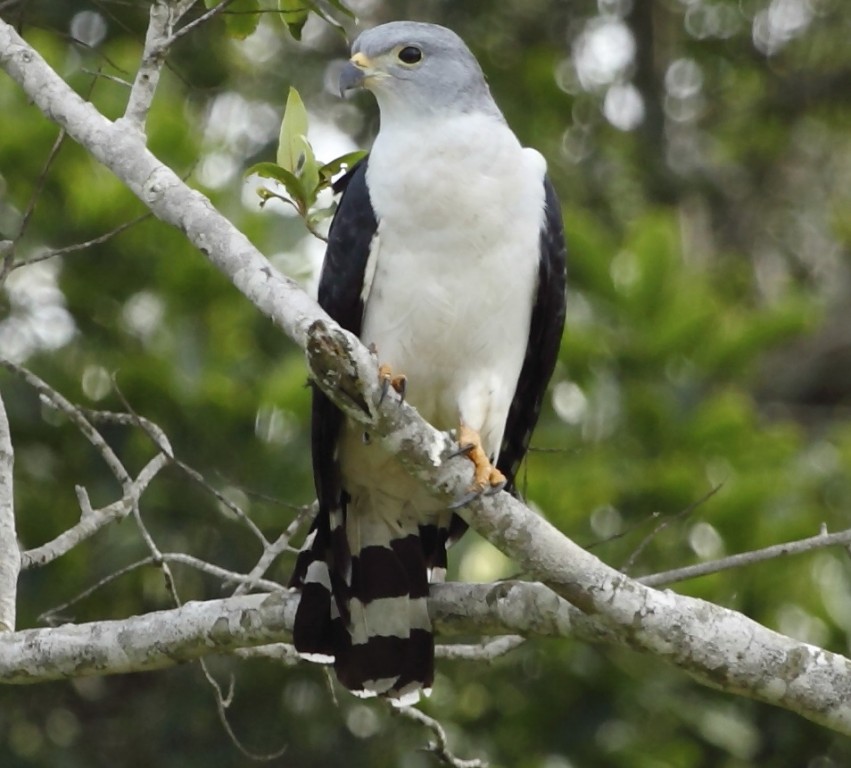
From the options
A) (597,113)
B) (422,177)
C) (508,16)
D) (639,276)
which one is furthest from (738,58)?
(422,177)

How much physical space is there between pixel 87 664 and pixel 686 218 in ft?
21.2

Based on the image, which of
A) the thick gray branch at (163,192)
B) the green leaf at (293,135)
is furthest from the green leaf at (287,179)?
the thick gray branch at (163,192)

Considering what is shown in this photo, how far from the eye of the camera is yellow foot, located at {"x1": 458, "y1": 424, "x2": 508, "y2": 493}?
3205 millimetres

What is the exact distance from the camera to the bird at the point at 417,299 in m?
3.80

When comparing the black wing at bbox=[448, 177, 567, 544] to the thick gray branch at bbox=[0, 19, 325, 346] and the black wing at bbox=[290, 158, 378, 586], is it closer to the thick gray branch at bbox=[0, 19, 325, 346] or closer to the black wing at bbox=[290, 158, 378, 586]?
the black wing at bbox=[290, 158, 378, 586]

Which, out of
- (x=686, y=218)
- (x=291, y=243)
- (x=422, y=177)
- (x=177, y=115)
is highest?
(x=422, y=177)

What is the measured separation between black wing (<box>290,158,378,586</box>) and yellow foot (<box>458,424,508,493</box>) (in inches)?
14.9

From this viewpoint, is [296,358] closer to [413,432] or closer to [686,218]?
[413,432]

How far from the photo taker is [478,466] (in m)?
3.51

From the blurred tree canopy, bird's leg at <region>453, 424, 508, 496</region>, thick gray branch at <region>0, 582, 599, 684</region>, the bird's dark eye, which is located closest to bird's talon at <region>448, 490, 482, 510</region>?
bird's leg at <region>453, 424, 508, 496</region>

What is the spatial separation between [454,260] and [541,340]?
1.46ft

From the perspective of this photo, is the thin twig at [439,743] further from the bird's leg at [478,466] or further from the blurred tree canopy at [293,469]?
the blurred tree canopy at [293,469]

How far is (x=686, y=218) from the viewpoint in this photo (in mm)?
9219

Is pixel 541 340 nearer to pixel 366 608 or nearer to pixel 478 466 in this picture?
pixel 478 466
